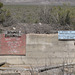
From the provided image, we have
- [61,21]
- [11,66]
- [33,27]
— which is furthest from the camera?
[61,21]

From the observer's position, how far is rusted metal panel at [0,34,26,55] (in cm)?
1241

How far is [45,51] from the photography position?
12.5 meters

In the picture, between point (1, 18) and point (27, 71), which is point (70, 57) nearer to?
point (27, 71)

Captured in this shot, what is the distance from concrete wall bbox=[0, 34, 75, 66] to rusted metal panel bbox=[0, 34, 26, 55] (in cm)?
27

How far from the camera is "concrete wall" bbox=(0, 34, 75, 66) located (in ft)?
40.9

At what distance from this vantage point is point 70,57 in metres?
12.6

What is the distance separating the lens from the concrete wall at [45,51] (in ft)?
40.9

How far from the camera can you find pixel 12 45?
12.5 meters

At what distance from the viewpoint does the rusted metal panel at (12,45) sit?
1241cm

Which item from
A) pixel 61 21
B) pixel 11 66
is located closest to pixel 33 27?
pixel 61 21

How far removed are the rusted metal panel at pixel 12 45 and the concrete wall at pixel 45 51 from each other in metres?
0.27

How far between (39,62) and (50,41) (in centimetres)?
155

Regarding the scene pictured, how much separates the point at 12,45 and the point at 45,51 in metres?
2.18

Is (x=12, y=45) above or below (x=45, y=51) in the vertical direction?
above
